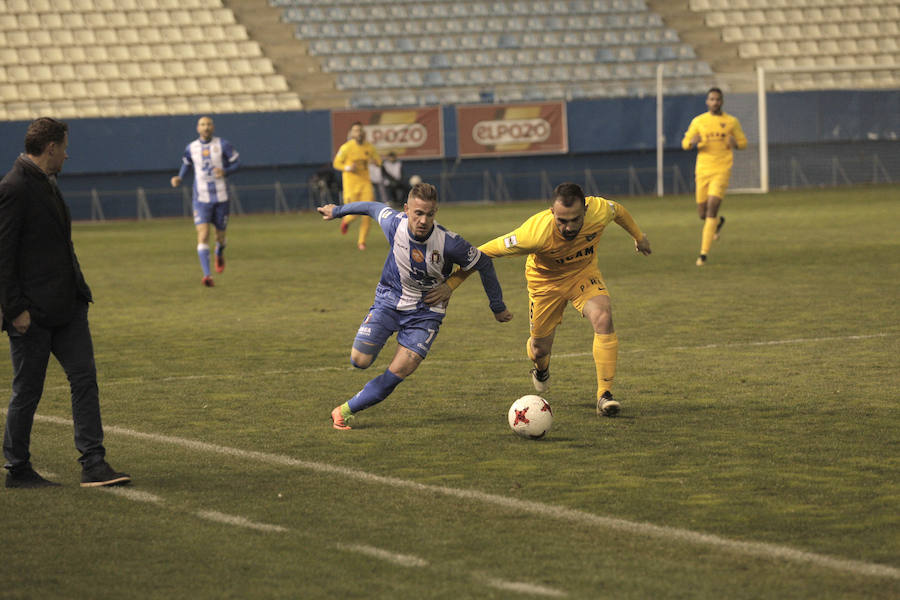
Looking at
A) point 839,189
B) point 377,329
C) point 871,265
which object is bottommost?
point 839,189

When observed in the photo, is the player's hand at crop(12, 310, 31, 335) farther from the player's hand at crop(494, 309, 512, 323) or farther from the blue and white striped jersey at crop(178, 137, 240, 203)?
the blue and white striped jersey at crop(178, 137, 240, 203)

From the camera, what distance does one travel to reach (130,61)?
39.2m

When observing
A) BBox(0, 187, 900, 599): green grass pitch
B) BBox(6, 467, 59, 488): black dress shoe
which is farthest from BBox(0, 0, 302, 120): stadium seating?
BBox(6, 467, 59, 488): black dress shoe

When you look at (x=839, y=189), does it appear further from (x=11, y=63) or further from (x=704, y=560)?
(x=704, y=560)

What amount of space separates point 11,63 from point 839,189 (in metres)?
24.4

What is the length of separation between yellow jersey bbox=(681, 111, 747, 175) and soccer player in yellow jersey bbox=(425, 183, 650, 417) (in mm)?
10118

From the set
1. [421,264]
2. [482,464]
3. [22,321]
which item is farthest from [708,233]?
[22,321]

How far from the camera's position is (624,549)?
17.1 feet

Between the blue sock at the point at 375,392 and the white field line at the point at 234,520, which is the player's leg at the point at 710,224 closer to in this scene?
the blue sock at the point at 375,392

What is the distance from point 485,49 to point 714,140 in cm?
2419

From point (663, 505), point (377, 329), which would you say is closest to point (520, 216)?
point (377, 329)

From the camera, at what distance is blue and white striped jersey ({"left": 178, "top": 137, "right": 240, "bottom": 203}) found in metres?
18.1

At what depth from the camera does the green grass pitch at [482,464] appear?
195 inches

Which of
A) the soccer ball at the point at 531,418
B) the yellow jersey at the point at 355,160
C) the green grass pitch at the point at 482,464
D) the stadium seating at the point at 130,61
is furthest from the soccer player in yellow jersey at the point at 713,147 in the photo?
the stadium seating at the point at 130,61
